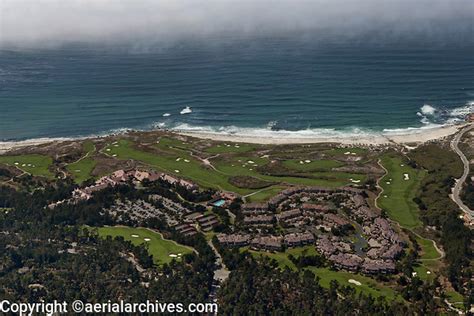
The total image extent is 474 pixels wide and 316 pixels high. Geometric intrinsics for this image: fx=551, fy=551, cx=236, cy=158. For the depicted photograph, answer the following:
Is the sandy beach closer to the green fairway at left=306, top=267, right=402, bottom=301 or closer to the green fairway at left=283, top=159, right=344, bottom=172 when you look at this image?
the green fairway at left=283, top=159, right=344, bottom=172

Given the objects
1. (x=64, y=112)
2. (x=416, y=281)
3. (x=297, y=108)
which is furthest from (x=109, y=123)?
(x=416, y=281)

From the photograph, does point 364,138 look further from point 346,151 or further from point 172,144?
point 172,144

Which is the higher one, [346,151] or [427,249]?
[346,151]

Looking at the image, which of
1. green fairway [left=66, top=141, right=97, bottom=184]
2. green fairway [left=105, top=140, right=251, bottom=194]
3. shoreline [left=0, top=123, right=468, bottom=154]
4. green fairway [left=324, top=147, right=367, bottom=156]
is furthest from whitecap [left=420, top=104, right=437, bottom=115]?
green fairway [left=66, top=141, right=97, bottom=184]

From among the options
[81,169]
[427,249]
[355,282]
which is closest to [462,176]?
[427,249]

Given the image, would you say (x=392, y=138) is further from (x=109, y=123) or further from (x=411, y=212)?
(x=109, y=123)

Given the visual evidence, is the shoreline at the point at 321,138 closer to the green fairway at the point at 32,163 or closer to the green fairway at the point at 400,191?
the green fairway at the point at 32,163
